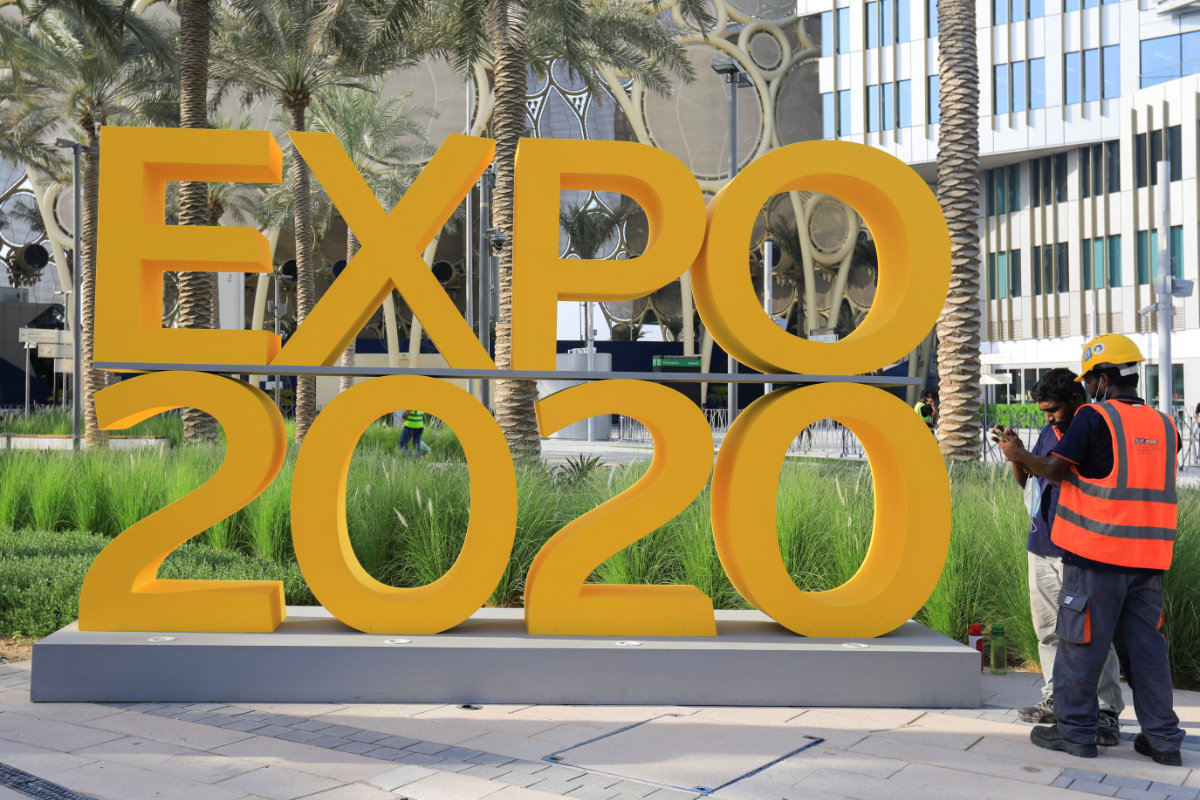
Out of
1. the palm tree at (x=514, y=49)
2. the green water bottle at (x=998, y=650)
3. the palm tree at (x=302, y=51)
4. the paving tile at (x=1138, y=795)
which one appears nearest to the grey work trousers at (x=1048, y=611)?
the paving tile at (x=1138, y=795)

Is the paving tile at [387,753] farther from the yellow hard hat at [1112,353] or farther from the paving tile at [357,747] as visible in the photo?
the yellow hard hat at [1112,353]

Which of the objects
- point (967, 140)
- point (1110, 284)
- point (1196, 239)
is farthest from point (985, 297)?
point (967, 140)

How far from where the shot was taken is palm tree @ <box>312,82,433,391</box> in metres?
34.5

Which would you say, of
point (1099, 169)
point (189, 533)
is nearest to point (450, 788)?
point (189, 533)

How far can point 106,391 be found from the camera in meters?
5.95

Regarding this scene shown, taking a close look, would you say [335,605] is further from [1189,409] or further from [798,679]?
[1189,409]

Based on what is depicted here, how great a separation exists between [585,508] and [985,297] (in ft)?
136

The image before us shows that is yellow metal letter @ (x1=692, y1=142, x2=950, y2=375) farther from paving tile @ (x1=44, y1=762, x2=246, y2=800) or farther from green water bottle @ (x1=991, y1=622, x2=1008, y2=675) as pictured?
paving tile @ (x1=44, y1=762, x2=246, y2=800)

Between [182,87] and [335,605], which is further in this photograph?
[182,87]

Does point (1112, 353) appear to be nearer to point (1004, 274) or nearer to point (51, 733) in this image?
point (51, 733)

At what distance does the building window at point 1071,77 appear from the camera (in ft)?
131

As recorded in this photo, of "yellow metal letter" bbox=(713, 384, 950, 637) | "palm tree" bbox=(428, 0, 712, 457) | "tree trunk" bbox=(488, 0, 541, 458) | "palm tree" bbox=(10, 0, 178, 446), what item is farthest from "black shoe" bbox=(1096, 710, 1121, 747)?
"palm tree" bbox=(10, 0, 178, 446)

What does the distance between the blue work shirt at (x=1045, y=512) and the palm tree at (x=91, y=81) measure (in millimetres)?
19284

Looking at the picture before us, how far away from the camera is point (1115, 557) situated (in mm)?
4660
